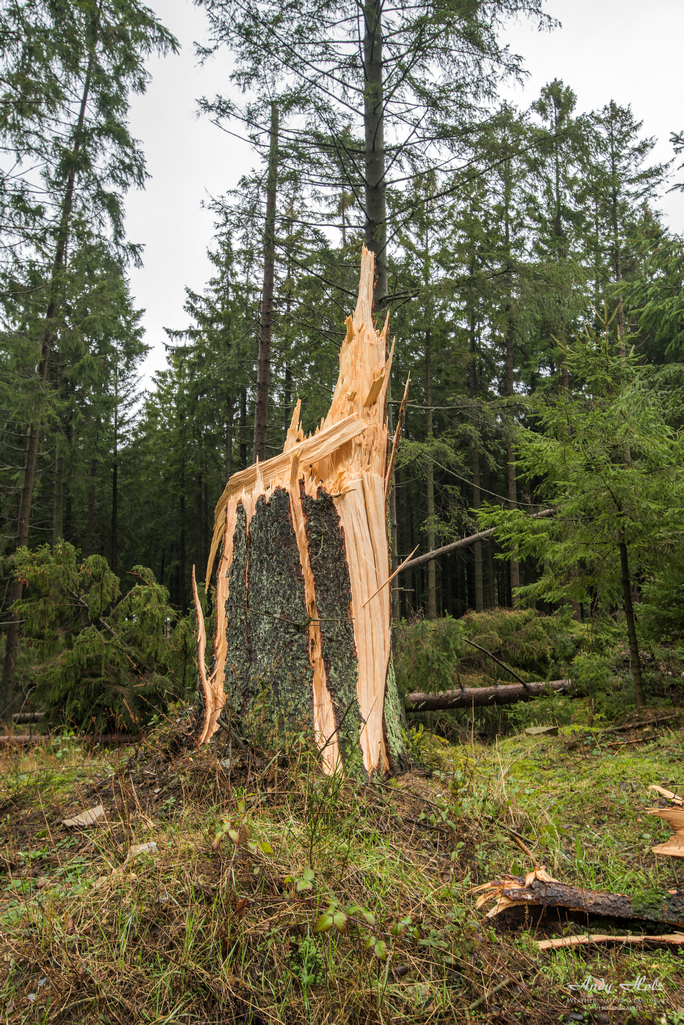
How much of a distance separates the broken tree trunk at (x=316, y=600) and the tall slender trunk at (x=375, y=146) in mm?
3740

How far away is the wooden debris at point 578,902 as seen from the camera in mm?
2312

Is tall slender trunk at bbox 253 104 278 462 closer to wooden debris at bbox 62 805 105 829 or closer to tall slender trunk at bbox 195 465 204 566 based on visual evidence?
wooden debris at bbox 62 805 105 829

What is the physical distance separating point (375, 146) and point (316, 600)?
21.8 feet

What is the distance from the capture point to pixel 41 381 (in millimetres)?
10625

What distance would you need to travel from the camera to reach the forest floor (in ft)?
5.99

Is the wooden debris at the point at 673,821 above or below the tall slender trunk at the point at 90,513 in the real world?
below

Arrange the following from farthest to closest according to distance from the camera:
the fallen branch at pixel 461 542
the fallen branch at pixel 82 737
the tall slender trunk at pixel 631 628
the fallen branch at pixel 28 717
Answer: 1. the fallen branch at pixel 28 717
2. the fallen branch at pixel 82 737
3. the fallen branch at pixel 461 542
4. the tall slender trunk at pixel 631 628

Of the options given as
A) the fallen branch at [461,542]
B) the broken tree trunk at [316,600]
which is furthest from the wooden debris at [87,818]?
the fallen branch at [461,542]

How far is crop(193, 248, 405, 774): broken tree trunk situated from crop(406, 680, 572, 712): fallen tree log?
3.36 m

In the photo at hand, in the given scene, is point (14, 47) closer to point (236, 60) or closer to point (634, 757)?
point (236, 60)

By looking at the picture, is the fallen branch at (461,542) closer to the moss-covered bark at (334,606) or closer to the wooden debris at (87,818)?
the moss-covered bark at (334,606)

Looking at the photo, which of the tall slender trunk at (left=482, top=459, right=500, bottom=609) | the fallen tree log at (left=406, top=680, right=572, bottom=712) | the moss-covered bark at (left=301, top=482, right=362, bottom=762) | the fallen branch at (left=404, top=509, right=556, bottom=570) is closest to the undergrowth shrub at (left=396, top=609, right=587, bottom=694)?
the fallen tree log at (left=406, top=680, right=572, bottom=712)

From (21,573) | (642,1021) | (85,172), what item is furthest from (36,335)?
(642,1021)

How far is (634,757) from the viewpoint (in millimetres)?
4559
